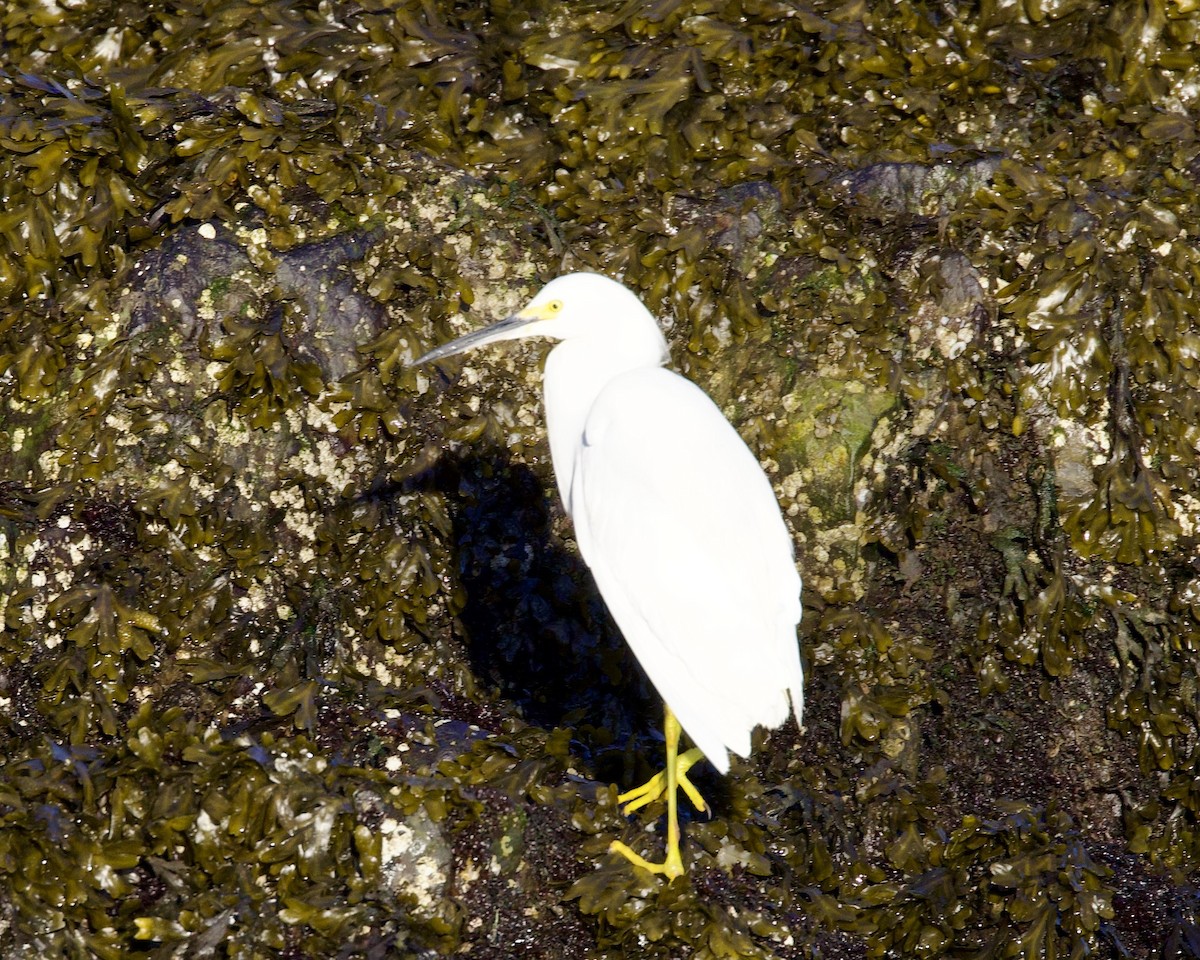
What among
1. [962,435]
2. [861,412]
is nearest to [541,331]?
[861,412]

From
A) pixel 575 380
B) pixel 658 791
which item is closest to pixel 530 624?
pixel 658 791

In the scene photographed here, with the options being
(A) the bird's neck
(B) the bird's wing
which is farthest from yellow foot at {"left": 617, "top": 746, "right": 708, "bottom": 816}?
(A) the bird's neck

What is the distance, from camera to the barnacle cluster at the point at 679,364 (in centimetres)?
341

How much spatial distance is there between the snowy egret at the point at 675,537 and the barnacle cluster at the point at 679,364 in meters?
0.52

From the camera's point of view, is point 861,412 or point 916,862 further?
point 861,412

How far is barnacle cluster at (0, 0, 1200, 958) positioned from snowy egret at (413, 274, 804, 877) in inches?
20.5

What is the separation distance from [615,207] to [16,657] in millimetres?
2280

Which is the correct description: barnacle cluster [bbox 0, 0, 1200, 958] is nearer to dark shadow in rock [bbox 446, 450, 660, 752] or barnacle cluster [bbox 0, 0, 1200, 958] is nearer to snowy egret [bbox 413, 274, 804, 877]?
dark shadow in rock [bbox 446, 450, 660, 752]

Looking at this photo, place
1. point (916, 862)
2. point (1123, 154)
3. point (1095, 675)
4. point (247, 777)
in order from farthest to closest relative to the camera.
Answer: point (1123, 154)
point (1095, 675)
point (916, 862)
point (247, 777)

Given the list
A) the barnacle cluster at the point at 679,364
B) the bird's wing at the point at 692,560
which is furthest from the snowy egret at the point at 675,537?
the barnacle cluster at the point at 679,364

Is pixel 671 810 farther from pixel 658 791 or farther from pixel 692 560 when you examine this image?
pixel 692 560

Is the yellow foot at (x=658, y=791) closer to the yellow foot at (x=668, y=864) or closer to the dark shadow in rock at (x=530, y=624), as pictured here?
the yellow foot at (x=668, y=864)

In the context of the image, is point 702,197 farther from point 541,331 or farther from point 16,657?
point 16,657

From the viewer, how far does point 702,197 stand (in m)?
4.16
